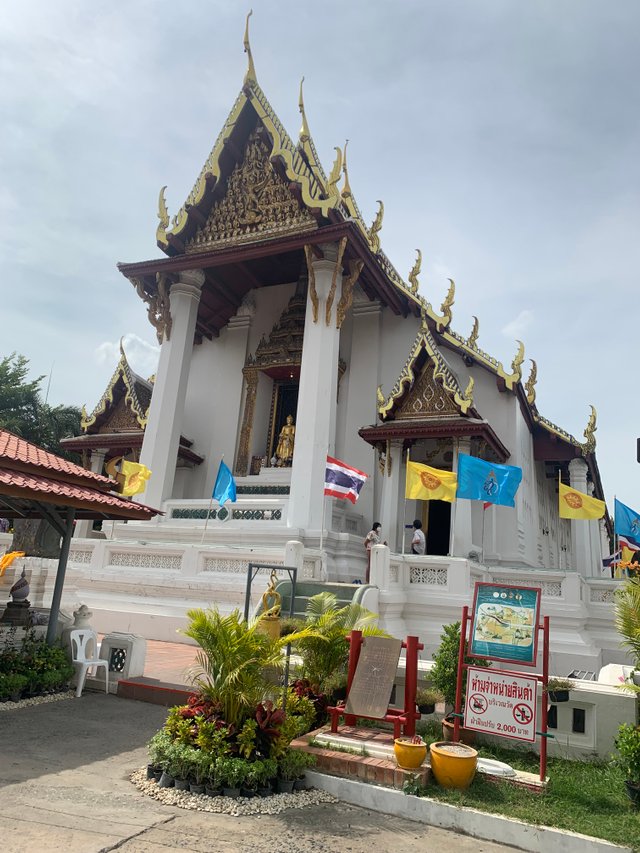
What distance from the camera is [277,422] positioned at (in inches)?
723

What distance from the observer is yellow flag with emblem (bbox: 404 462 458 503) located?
37.5 feet

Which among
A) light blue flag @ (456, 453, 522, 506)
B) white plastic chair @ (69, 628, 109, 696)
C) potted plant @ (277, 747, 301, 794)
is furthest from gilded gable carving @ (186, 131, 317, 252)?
potted plant @ (277, 747, 301, 794)

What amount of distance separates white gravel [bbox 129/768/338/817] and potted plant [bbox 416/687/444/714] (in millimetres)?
1163

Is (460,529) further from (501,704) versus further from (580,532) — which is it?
(501,704)

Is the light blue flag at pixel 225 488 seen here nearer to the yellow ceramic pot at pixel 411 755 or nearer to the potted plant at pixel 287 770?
the potted plant at pixel 287 770

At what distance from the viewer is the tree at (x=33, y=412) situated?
1111 inches

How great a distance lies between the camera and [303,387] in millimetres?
14531

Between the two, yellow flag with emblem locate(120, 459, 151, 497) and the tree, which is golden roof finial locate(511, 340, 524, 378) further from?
the tree

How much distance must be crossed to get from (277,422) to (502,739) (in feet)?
45.0

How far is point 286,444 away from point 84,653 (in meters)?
10.4

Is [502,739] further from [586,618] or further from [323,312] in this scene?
[323,312]

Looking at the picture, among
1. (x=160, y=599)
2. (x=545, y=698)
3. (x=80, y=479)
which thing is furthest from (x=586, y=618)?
(x=80, y=479)

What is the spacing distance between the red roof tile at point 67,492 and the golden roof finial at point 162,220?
10.4m

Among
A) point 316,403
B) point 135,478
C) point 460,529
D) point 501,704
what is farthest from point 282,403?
point 501,704
